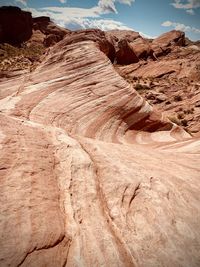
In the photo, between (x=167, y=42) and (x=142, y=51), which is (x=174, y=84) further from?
(x=167, y=42)

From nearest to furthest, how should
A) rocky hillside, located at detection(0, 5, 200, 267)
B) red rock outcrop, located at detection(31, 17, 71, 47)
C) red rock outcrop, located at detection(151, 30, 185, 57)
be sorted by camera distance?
rocky hillside, located at detection(0, 5, 200, 267) → red rock outcrop, located at detection(151, 30, 185, 57) → red rock outcrop, located at detection(31, 17, 71, 47)

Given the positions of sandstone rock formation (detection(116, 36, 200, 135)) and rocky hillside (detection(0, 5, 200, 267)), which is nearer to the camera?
rocky hillside (detection(0, 5, 200, 267))

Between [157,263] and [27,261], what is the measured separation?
1850 millimetres

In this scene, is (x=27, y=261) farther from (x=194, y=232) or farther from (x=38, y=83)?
(x=38, y=83)

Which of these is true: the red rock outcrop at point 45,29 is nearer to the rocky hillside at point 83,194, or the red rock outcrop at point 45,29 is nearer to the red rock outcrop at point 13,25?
the red rock outcrop at point 13,25

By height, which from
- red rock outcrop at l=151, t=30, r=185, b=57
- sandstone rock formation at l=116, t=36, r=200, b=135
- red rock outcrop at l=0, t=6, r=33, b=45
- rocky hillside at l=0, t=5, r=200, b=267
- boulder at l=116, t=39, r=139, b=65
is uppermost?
red rock outcrop at l=0, t=6, r=33, b=45

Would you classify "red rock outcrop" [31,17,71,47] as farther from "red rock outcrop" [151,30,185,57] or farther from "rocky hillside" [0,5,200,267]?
"rocky hillside" [0,5,200,267]

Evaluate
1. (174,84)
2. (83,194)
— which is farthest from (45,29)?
(83,194)

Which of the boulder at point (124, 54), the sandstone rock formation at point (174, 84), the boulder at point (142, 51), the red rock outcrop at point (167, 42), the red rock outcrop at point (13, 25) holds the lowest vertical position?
the sandstone rock formation at point (174, 84)

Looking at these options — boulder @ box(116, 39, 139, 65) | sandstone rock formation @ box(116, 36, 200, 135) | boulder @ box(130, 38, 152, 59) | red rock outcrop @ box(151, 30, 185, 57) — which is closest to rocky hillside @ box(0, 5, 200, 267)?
sandstone rock formation @ box(116, 36, 200, 135)

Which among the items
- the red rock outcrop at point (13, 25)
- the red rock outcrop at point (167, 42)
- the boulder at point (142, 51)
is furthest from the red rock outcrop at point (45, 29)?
the boulder at point (142, 51)

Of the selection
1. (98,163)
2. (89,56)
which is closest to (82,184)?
(98,163)

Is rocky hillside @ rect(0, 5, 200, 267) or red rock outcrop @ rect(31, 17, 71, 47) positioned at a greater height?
red rock outcrop @ rect(31, 17, 71, 47)

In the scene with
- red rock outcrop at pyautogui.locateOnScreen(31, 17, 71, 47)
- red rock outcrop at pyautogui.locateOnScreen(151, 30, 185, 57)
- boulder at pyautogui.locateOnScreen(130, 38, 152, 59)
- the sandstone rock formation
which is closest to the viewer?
the sandstone rock formation
